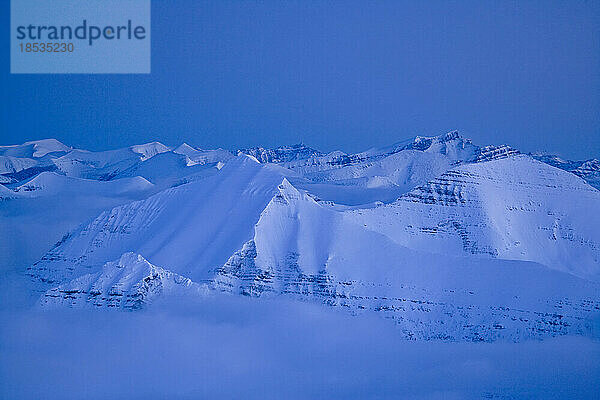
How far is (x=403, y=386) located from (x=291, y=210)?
57.8ft

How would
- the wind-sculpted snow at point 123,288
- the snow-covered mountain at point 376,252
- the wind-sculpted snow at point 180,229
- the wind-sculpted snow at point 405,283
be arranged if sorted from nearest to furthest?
the wind-sculpted snow at point 123,288
the snow-covered mountain at point 376,252
the wind-sculpted snow at point 405,283
the wind-sculpted snow at point 180,229

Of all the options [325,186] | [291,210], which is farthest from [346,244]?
[325,186]

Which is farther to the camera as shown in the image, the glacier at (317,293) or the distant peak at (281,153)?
the distant peak at (281,153)

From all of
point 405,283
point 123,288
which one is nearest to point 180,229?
point 123,288

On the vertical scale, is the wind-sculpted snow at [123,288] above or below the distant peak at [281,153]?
below

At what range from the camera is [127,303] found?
42.9 metres

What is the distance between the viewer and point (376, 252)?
51.3m

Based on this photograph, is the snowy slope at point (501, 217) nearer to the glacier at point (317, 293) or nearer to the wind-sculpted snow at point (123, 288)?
the glacier at point (317, 293)

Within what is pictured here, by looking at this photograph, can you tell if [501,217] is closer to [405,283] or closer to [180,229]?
[405,283]

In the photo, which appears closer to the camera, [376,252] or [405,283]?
[405,283]

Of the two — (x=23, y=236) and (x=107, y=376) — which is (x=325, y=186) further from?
(x=107, y=376)

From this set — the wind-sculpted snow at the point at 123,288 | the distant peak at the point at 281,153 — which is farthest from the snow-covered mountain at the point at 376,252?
the distant peak at the point at 281,153

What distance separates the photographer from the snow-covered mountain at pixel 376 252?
4638cm

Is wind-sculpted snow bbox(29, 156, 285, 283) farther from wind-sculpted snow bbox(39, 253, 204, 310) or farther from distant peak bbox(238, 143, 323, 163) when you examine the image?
distant peak bbox(238, 143, 323, 163)
